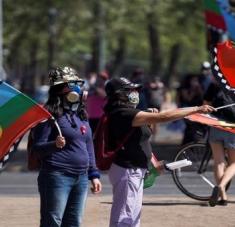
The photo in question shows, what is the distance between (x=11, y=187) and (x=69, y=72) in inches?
259

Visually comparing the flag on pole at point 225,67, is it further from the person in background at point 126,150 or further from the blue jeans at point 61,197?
the blue jeans at point 61,197

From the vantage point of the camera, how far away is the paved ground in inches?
377

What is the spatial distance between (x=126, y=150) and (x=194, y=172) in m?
4.02

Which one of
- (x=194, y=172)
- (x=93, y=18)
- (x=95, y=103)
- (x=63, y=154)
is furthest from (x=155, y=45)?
(x=63, y=154)

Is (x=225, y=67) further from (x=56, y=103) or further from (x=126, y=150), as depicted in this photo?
(x=56, y=103)

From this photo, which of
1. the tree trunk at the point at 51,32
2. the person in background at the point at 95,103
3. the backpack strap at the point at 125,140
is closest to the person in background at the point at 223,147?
the backpack strap at the point at 125,140

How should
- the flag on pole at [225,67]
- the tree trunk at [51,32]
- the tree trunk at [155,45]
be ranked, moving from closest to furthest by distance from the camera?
the flag on pole at [225,67], the tree trunk at [51,32], the tree trunk at [155,45]

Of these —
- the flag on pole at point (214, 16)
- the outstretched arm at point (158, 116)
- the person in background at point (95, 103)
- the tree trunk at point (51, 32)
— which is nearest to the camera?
the outstretched arm at point (158, 116)

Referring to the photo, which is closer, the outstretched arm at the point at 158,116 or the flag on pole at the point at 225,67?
the outstretched arm at the point at 158,116

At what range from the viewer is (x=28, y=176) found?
1539cm

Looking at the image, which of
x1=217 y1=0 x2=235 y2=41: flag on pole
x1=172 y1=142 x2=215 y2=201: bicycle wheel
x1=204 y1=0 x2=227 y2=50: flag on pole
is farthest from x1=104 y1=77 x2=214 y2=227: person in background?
x1=204 y1=0 x2=227 y2=50: flag on pole

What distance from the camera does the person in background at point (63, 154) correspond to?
23.1 ft

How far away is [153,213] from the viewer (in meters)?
10.2

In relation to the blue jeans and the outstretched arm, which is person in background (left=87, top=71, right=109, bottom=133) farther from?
the blue jeans
